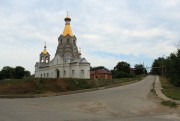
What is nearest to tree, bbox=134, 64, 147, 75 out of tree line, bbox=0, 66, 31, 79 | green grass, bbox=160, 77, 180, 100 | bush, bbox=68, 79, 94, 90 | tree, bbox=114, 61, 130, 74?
tree, bbox=114, 61, 130, 74

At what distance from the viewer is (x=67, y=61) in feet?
204

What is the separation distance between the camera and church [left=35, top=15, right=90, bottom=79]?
59403 millimetres

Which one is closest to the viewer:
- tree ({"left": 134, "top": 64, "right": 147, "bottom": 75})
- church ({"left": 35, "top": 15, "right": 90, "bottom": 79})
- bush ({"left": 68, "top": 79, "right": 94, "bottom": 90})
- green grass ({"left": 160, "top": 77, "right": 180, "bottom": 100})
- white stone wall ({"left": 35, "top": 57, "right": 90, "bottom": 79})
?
green grass ({"left": 160, "top": 77, "right": 180, "bottom": 100})

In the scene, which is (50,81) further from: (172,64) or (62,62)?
(62,62)

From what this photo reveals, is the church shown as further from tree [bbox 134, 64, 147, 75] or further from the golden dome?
tree [bbox 134, 64, 147, 75]

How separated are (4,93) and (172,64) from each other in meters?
28.8

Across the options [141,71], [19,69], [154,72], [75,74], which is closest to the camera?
[75,74]

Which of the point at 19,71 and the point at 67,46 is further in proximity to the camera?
the point at 19,71

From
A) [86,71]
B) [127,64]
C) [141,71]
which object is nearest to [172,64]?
[86,71]

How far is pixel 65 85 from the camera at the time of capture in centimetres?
3366

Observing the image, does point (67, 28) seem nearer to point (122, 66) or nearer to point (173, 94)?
point (173, 94)

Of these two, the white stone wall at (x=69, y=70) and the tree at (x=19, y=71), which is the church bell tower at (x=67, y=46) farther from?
the tree at (x=19, y=71)

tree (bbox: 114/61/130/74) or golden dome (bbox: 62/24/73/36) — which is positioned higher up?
golden dome (bbox: 62/24/73/36)

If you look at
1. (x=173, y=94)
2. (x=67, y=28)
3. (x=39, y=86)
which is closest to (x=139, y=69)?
(x=67, y=28)
